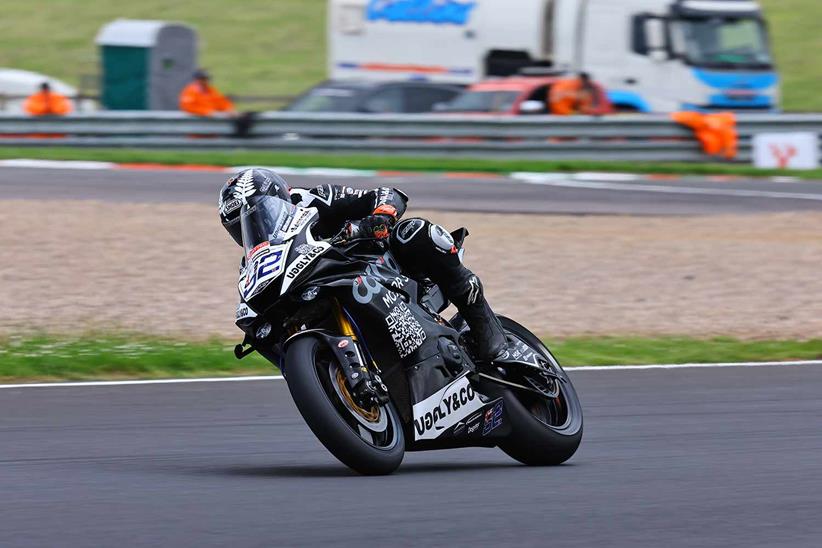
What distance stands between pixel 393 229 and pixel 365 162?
49.5 ft

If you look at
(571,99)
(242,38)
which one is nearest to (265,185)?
(571,99)

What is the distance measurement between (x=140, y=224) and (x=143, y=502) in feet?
32.8

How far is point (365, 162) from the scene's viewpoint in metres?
20.8

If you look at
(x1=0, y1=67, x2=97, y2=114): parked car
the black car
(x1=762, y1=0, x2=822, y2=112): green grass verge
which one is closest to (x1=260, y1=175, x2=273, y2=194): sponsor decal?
the black car

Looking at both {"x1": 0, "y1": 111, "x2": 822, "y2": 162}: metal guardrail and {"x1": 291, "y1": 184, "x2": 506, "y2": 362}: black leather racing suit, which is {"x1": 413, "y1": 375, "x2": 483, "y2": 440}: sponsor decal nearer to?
{"x1": 291, "y1": 184, "x2": 506, "y2": 362}: black leather racing suit

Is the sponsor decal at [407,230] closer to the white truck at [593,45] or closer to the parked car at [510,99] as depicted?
the parked car at [510,99]

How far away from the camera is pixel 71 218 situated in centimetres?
1508

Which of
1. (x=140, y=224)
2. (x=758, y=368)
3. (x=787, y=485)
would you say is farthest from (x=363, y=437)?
(x=140, y=224)

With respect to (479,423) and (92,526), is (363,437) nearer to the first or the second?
(479,423)

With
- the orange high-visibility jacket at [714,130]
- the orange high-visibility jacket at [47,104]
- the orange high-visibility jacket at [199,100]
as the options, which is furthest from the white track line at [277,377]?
the orange high-visibility jacket at [199,100]

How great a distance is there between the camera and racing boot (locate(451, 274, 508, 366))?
6004mm

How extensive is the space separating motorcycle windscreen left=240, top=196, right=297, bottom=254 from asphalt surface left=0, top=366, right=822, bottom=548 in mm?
923

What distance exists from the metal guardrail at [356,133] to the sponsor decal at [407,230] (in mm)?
15720

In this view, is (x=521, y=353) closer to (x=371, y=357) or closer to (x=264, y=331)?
(x=371, y=357)
